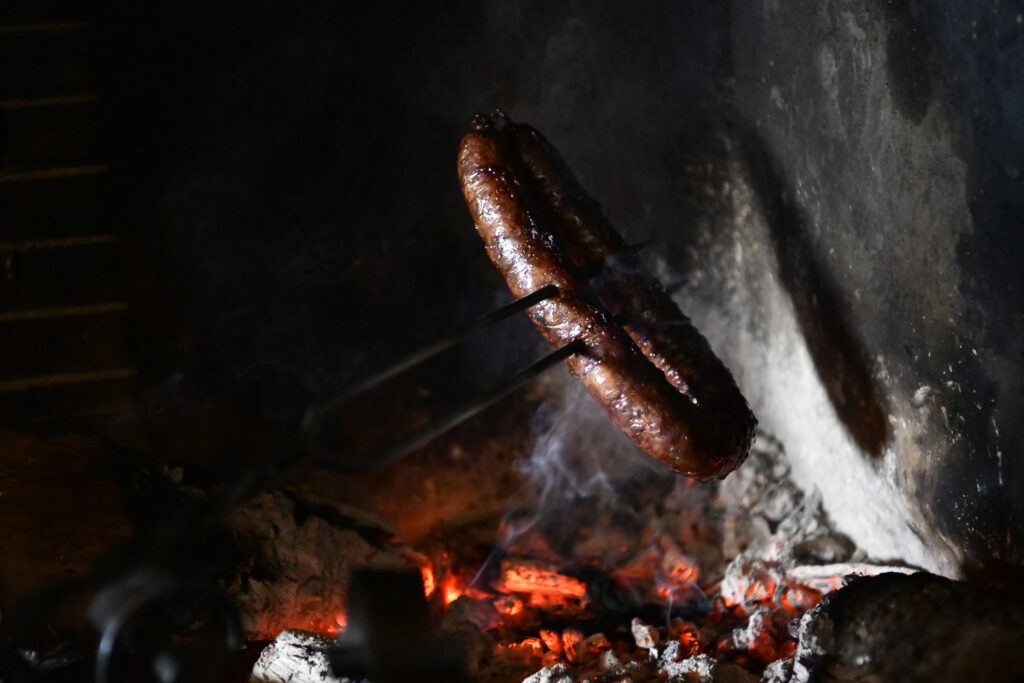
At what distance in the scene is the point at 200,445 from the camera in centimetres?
442

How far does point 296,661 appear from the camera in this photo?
10.6 feet

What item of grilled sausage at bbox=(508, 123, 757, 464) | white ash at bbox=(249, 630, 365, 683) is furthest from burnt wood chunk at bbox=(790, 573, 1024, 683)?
white ash at bbox=(249, 630, 365, 683)

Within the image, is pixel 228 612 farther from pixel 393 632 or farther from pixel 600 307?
pixel 600 307

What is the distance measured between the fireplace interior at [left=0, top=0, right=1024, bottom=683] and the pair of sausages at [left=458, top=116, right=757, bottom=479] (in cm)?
40

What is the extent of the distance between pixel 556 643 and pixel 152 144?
281 centimetres

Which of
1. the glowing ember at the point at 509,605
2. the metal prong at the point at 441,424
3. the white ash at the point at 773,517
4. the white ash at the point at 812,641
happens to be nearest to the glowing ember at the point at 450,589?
the glowing ember at the point at 509,605

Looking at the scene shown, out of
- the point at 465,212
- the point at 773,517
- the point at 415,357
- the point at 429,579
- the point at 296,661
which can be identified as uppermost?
the point at 465,212

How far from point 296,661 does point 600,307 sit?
5.49 feet

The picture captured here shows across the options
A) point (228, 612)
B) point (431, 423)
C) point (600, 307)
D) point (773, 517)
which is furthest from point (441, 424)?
point (773, 517)

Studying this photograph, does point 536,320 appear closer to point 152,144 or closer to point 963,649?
point 963,649

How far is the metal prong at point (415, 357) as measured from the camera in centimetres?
220

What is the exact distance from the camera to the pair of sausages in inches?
115

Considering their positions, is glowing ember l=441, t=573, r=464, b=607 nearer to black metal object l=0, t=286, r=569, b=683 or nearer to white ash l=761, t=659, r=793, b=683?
white ash l=761, t=659, r=793, b=683

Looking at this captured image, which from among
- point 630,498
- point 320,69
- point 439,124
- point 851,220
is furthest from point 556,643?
point 320,69
